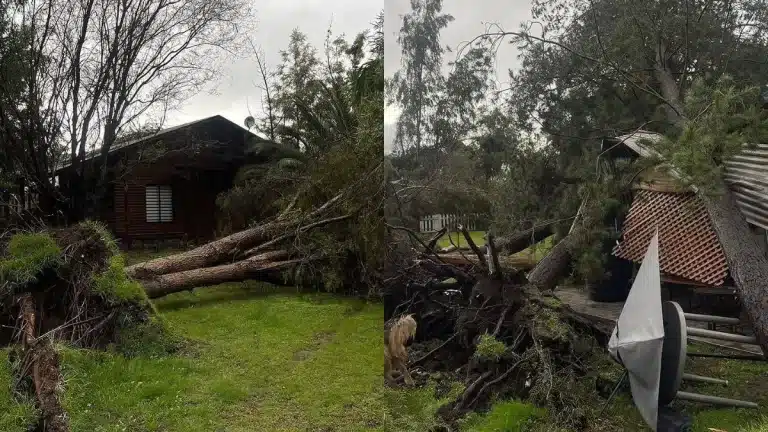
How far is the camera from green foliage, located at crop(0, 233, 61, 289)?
125 inches

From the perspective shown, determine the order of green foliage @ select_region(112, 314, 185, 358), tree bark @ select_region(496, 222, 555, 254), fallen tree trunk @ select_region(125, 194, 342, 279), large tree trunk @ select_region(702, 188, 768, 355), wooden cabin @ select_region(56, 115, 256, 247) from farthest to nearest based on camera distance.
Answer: fallen tree trunk @ select_region(125, 194, 342, 279) < wooden cabin @ select_region(56, 115, 256, 247) < green foliage @ select_region(112, 314, 185, 358) < tree bark @ select_region(496, 222, 555, 254) < large tree trunk @ select_region(702, 188, 768, 355)

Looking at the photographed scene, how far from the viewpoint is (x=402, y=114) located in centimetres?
236

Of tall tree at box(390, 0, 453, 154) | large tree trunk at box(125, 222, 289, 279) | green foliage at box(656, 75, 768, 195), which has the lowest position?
large tree trunk at box(125, 222, 289, 279)

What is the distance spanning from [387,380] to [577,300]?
87 cm

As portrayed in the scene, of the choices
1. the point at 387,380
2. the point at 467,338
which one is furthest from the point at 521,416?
the point at 387,380

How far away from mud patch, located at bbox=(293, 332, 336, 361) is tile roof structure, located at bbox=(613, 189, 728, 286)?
1.66 meters

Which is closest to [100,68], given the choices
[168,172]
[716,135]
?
[168,172]

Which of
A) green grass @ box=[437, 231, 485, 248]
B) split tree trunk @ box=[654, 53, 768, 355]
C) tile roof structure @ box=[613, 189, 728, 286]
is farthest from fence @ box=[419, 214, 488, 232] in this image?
split tree trunk @ box=[654, 53, 768, 355]

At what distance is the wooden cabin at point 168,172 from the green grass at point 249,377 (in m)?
0.70

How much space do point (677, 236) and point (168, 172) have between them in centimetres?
274

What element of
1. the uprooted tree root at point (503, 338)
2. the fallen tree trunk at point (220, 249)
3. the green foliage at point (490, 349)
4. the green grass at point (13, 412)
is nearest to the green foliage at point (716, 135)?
the uprooted tree root at point (503, 338)

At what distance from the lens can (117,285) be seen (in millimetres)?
3273

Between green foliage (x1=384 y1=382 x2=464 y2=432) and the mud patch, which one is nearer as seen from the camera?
green foliage (x1=384 y1=382 x2=464 y2=432)

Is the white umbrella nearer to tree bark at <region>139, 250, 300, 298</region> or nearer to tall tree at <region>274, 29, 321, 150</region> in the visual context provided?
tall tree at <region>274, 29, 321, 150</region>
